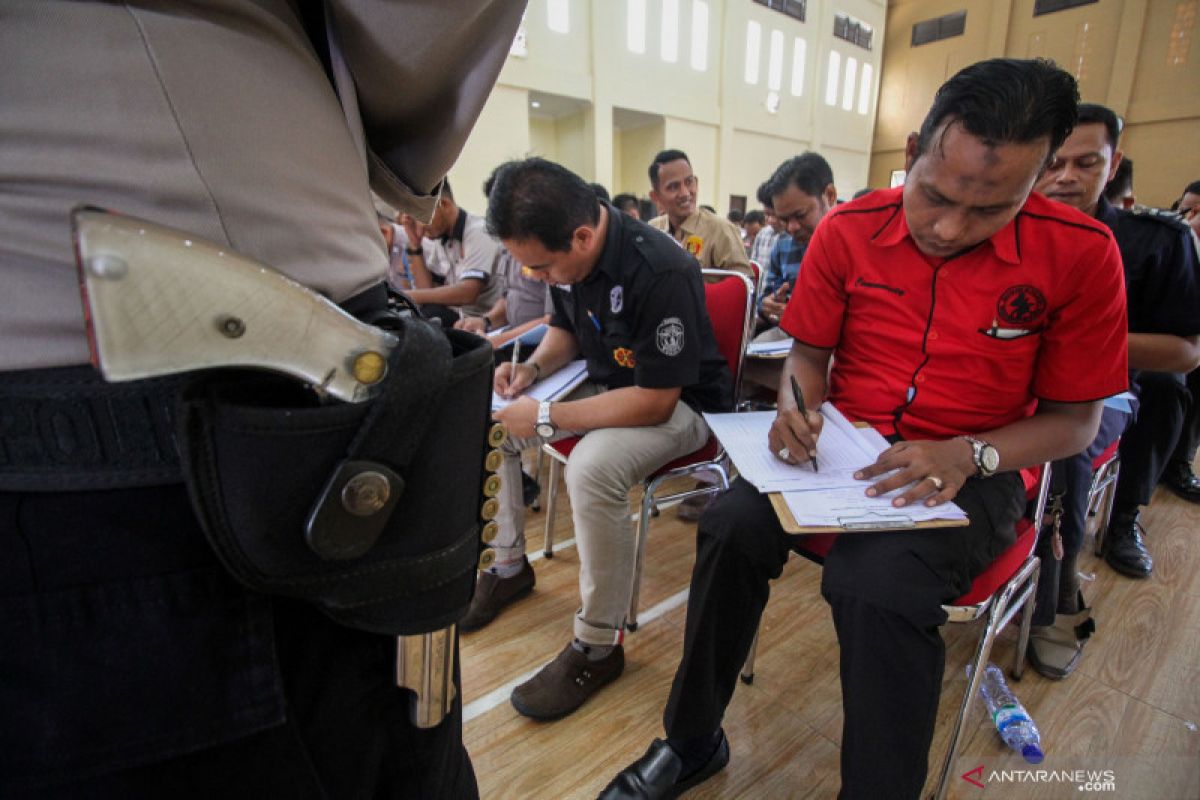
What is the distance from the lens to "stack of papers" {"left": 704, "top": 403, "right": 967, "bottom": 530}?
2.77 ft

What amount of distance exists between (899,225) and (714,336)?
0.54 metres

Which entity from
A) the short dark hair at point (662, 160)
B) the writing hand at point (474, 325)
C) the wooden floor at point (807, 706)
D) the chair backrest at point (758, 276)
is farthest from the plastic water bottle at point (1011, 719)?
the short dark hair at point (662, 160)

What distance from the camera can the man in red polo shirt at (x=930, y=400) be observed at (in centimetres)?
82

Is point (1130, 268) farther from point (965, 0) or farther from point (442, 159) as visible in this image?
point (965, 0)

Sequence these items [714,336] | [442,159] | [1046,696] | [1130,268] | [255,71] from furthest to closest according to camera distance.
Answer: [714,336] → [1130,268] → [1046,696] → [442,159] → [255,71]

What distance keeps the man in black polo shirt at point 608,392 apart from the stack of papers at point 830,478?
0.66 ft

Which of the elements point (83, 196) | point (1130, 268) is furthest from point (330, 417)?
point (1130, 268)

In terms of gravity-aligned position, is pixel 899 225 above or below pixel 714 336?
above

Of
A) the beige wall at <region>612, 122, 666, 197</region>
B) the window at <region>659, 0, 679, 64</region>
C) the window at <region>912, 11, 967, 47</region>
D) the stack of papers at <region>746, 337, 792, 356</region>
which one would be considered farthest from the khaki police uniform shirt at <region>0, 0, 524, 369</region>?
the window at <region>912, 11, 967, 47</region>

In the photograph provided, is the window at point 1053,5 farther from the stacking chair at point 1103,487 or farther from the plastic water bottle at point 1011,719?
the plastic water bottle at point 1011,719

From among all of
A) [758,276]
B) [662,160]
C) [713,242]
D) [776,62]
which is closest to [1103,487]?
[758,276]

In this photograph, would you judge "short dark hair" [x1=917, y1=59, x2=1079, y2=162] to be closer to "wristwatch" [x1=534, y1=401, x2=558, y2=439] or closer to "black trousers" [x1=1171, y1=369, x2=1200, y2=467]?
"wristwatch" [x1=534, y1=401, x2=558, y2=439]

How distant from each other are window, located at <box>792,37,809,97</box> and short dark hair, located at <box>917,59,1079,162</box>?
13.2m

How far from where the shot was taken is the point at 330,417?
30 centimetres
